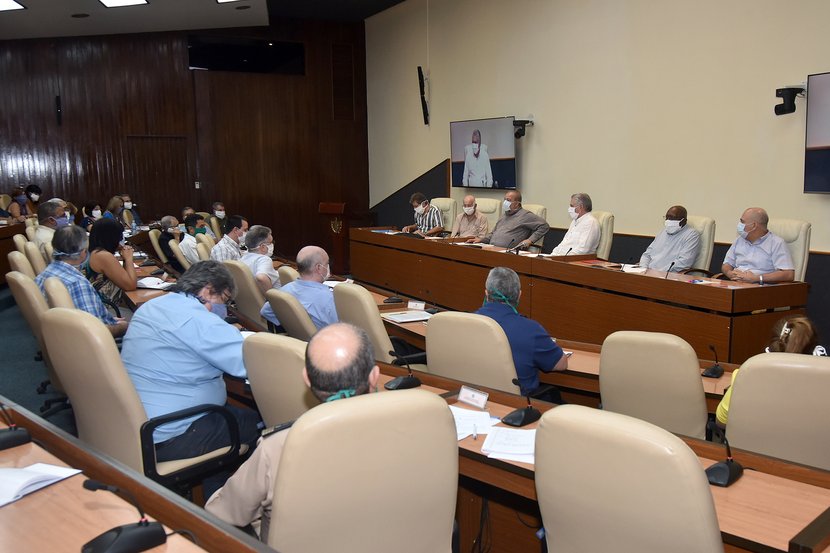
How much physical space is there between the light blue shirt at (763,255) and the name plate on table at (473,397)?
3.68 m

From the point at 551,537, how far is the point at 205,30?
1163 centimetres

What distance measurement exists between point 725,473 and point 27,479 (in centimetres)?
178

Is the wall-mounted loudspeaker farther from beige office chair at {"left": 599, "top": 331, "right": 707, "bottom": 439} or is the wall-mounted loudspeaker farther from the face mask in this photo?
beige office chair at {"left": 599, "top": 331, "right": 707, "bottom": 439}

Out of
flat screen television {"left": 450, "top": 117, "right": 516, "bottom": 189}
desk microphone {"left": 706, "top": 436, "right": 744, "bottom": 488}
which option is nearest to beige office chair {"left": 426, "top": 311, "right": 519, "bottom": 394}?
desk microphone {"left": 706, "top": 436, "right": 744, "bottom": 488}

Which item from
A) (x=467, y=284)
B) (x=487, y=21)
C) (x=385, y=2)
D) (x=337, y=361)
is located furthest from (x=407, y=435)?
(x=385, y=2)

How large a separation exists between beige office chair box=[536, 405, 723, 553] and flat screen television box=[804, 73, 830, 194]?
17.3 ft

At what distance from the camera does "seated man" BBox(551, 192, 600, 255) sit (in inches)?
270

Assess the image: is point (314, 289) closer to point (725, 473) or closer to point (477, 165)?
point (725, 473)

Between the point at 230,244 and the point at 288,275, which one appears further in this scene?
the point at 230,244

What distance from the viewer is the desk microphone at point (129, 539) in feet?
4.48

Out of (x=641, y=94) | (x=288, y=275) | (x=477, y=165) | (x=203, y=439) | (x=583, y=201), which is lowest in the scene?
(x=203, y=439)

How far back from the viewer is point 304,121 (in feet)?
41.7

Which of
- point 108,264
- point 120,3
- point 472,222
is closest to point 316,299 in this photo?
point 108,264

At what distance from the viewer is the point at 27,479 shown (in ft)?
5.58
